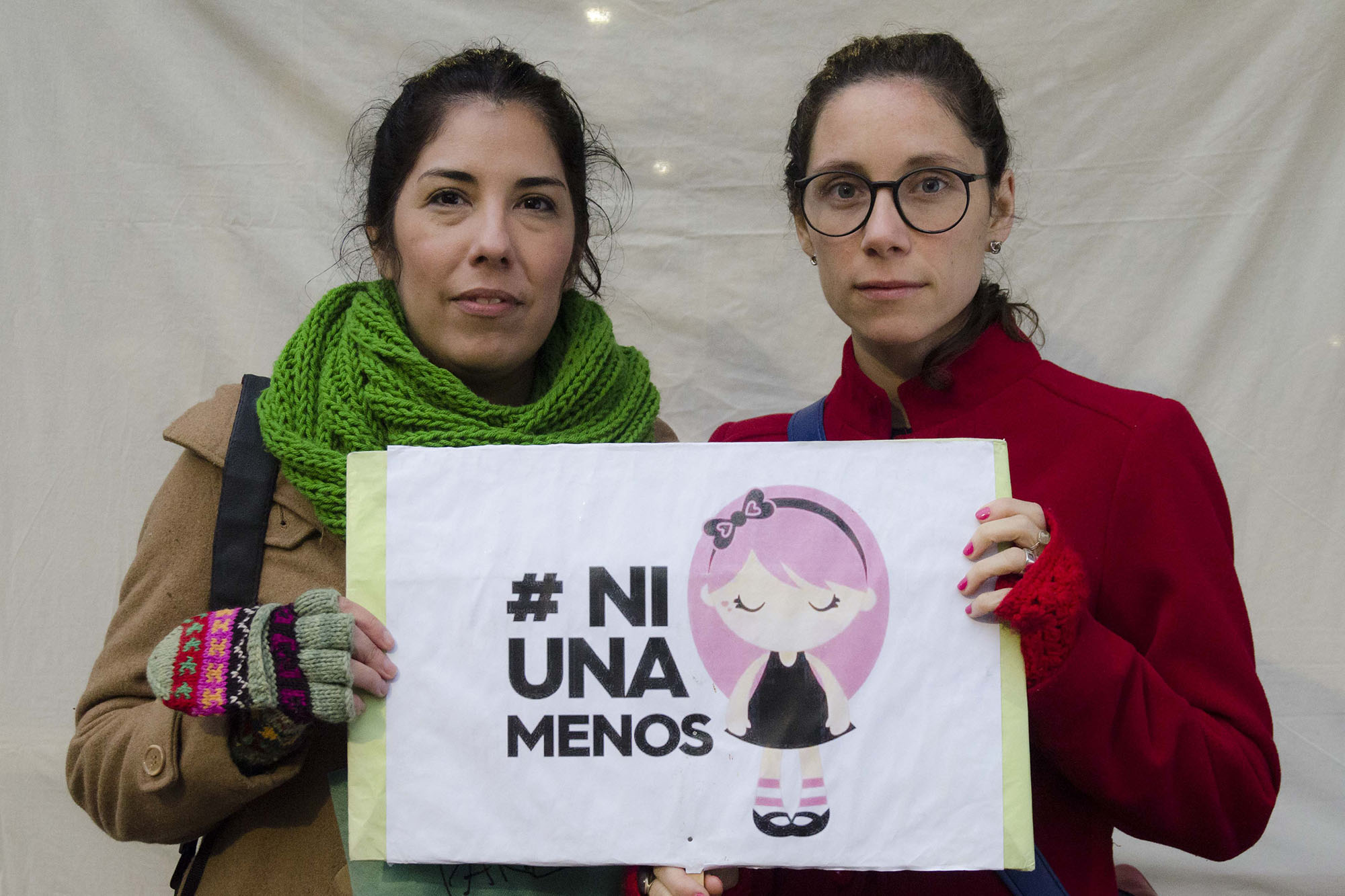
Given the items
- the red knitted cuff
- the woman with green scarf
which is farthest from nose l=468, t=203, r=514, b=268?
the red knitted cuff

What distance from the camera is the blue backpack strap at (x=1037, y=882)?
1447 mm

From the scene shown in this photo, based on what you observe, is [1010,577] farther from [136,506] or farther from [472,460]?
[136,506]

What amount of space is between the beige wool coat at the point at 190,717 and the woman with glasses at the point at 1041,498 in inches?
20.7

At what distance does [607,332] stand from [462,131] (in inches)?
16.7

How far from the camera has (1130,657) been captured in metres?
1.33

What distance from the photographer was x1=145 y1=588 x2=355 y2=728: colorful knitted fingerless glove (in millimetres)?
1265

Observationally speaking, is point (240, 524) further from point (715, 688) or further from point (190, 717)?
point (715, 688)

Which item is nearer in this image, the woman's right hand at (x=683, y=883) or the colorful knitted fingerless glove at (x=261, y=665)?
the colorful knitted fingerless glove at (x=261, y=665)

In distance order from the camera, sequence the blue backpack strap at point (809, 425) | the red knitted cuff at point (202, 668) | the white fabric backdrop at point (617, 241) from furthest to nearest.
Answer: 1. the white fabric backdrop at point (617, 241)
2. the blue backpack strap at point (809, 425)
3. the red knitted cuff at point (202, 668)

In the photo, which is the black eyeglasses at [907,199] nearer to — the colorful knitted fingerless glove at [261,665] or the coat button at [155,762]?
the colorful knitted fingerless glove at [261,665]

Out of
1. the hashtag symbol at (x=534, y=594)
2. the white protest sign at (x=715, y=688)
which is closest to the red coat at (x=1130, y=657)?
the white protest sign at (x=715, y=688)

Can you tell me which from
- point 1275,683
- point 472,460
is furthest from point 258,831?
point 1275,683

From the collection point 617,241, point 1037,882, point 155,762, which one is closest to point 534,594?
point 155,762

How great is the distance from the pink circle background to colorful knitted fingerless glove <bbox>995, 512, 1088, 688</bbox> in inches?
6.2
